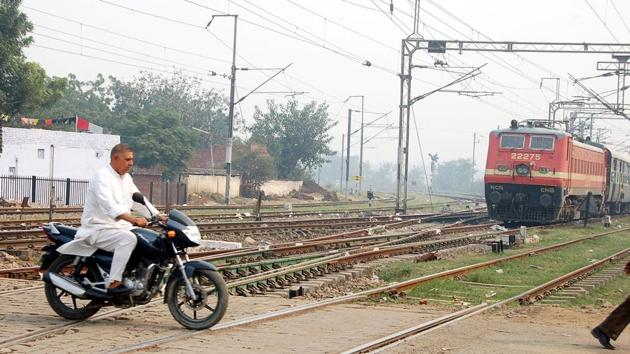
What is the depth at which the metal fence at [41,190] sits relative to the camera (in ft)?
133

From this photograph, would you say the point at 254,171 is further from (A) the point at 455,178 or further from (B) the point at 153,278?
(A) the point at 455,178

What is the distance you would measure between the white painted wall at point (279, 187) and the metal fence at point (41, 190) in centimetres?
2582

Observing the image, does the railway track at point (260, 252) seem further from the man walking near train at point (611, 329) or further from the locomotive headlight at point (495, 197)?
the locomotive headlight at point (495, 197)

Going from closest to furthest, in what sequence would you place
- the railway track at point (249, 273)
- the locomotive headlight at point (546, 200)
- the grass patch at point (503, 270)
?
the railway track at point (249, 273) < the grass patch at point (503, 270) < the locomotive headlight at point (546, 200)

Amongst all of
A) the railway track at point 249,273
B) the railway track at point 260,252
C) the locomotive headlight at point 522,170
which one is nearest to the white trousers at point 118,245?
the railway track at point 249,273

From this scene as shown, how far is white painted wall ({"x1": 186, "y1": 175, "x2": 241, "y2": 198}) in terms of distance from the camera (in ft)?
193

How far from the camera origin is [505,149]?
3441 centimetres

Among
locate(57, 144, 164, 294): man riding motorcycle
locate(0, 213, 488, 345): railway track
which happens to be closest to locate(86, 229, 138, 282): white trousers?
locate(57, 144, 164, 294): man riding motorcycle

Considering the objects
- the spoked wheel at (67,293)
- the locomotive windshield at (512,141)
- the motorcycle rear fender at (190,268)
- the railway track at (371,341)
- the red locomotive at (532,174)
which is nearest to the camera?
the railway track at (371,341)

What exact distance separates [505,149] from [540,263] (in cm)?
1533

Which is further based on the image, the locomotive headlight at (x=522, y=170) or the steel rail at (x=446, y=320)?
the locomotive headlight at (x=522, y=170)

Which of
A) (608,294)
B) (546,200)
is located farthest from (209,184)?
(608,294)

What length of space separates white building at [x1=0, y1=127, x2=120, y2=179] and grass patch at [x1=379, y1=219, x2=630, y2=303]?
1165 inches

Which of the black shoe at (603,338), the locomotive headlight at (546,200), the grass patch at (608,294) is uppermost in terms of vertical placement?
the locomotive headlight at (546,200)
